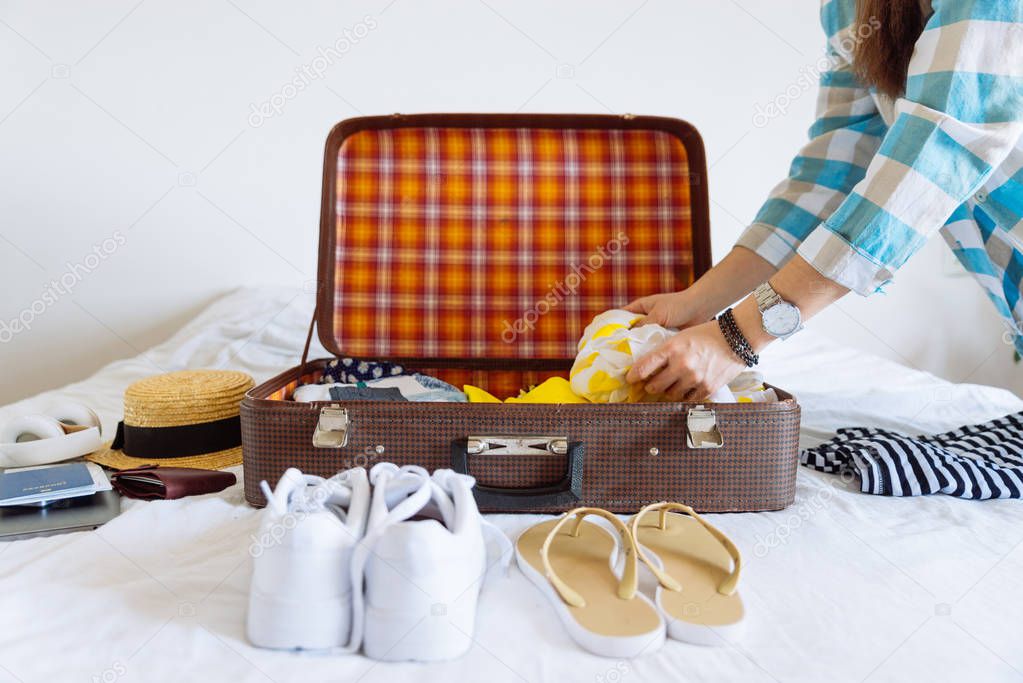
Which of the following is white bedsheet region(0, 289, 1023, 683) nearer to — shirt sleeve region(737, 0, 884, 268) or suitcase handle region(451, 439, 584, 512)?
suitcase handle region(451, 439, 584, 512)

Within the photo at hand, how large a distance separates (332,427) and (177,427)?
0.35 m

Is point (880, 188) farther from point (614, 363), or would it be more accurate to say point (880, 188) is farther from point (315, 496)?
point (315, 496)

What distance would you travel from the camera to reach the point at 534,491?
3.20ft

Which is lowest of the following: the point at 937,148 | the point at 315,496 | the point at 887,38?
the point at 315,496

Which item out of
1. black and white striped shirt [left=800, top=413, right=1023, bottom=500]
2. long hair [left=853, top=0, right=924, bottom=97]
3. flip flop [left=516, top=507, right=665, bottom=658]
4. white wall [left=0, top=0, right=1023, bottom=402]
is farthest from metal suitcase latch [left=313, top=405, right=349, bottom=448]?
white wall [left=0, top=0, right=1023, bottom=402]

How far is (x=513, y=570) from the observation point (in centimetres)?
84

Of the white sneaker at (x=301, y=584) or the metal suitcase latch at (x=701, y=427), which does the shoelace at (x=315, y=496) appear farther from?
the metal suitcase latch at (x=701, y=427)

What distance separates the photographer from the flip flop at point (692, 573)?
2.32 ft

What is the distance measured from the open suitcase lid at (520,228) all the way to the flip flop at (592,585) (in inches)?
23.4

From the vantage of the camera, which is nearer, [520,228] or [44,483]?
[44,483]

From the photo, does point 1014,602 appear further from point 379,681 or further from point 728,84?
point 728,84

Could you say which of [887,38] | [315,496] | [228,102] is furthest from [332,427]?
A: [228,102]

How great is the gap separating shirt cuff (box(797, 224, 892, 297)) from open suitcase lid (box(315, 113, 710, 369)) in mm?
549

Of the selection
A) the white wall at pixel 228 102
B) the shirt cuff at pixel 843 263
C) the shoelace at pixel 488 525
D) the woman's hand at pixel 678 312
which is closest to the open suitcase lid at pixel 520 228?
the woman's hand at pixel 678 312
